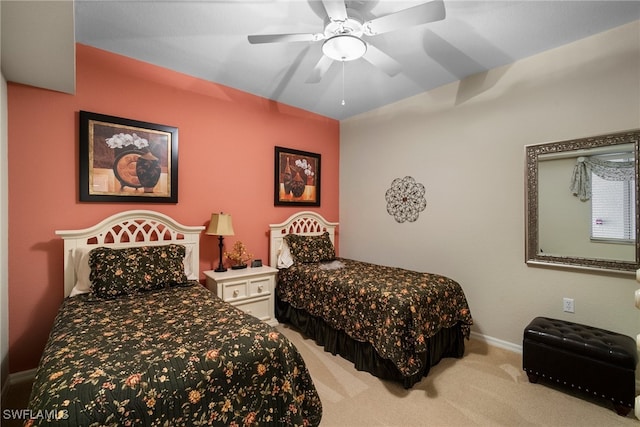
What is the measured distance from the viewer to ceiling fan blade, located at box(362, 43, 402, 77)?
202cm

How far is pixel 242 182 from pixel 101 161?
134 centimetres

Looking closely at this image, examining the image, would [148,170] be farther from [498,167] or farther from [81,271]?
[498,167]

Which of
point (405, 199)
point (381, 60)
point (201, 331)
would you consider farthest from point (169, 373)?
point (405, 199)

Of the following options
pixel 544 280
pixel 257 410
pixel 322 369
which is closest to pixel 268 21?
pixel 257 410

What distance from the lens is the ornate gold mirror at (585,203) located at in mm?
2182

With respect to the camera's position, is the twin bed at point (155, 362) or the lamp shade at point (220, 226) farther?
the lamp shade at point (220, 226)

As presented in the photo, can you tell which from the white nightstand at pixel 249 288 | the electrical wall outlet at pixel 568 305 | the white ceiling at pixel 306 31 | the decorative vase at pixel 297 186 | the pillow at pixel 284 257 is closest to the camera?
the white ceiling at pixel 306 31

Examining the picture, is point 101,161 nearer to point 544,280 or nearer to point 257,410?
point 257,410

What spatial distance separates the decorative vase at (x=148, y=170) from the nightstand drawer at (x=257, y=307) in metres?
1.44

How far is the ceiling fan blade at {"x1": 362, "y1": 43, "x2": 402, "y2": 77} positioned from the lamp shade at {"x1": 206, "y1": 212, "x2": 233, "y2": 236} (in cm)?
199

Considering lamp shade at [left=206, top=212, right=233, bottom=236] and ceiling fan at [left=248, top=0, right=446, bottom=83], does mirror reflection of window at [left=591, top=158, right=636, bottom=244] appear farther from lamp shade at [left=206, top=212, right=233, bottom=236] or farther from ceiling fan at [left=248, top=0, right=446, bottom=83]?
lamp shade at [left=206, top=212, right=233, bottom=236]

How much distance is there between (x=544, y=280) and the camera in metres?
2.57

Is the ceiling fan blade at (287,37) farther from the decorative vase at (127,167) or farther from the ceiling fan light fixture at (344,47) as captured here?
the decorative vase at (127,167)

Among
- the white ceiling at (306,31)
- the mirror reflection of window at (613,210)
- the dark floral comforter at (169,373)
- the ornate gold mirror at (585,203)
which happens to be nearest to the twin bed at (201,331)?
→ the dark floral comforter at (169,373)
